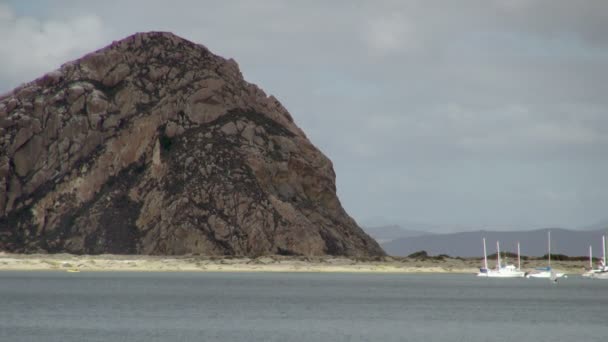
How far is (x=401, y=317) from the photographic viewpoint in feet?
349

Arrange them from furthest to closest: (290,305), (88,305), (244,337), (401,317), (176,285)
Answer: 1. (176,285)
2. (290,305)
3. (88,305)
4. (401,317)
5. (244,337)

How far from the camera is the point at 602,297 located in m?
150

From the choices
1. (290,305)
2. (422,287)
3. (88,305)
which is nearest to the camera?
(88,305)

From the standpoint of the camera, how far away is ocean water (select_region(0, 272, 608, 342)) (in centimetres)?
8550

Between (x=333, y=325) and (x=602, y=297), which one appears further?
(x=602, y=297)

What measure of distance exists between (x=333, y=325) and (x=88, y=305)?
32237 mm

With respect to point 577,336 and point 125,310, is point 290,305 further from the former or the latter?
point 577,336

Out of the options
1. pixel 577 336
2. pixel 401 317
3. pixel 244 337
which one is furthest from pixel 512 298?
pixel 244 337

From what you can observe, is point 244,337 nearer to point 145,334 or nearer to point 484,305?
point 145,334

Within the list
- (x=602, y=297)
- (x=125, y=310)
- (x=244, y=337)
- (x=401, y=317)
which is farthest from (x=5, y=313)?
(x=602, y=297)

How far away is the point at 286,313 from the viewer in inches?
4281

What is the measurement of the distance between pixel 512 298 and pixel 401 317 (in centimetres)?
4530

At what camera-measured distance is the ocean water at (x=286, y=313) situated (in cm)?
8550

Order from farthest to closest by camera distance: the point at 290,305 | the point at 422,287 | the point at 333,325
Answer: the point at 422,287
the point at 290,305
the point at 333,325
